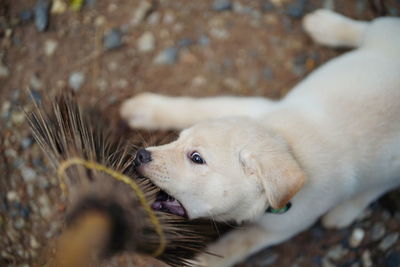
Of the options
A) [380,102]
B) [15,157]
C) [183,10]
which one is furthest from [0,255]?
[380,102]

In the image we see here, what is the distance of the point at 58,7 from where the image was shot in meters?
2.72

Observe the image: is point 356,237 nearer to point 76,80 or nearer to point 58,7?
point 76,80

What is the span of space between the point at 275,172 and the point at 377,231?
124cm

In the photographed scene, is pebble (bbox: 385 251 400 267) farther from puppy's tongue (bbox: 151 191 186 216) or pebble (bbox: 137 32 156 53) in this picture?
pebble (bbox: 137 32 156 53)

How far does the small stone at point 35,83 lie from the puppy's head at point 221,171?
3.86ft

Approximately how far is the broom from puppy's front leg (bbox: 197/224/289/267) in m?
0.25

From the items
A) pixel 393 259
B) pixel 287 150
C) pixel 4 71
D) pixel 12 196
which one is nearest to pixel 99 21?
pixel 4 71

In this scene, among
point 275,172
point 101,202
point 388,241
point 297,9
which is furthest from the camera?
point 297,9

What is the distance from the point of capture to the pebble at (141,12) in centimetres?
277

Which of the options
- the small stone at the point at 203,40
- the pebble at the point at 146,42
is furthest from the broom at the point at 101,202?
the small stone at the point at 203,40

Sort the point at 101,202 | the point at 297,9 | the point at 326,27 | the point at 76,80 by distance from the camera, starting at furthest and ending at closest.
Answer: the point at 297,9
the point at 326,27
the point at 76,80
the point at 101,202

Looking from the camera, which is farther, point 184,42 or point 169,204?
point 184,42

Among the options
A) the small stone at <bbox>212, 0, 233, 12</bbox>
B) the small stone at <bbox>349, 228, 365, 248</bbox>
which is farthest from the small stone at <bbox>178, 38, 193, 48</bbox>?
the small stone at <bbox>349, 228, 365, 248</bbox>

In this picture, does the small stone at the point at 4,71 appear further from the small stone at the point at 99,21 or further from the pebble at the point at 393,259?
the pebble at the point at 393,259
